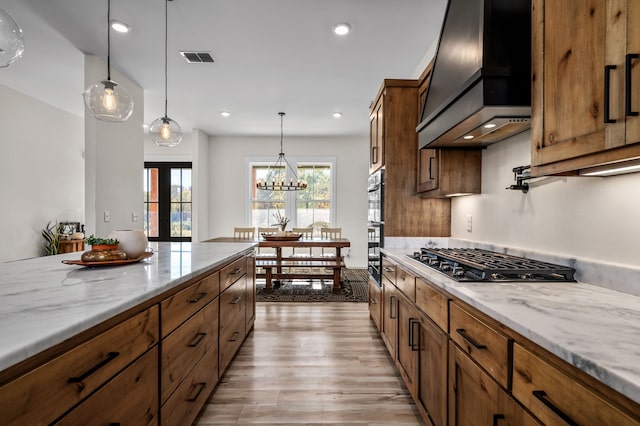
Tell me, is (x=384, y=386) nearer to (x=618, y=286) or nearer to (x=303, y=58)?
(x=618, y=286)

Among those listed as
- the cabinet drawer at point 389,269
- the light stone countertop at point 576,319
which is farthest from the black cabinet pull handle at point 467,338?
the cabinet drawer at point 389,269

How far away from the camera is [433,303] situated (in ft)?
5.04

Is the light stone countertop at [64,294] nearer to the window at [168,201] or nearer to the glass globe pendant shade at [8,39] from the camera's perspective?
the glass globe pendant shade at [8,39]

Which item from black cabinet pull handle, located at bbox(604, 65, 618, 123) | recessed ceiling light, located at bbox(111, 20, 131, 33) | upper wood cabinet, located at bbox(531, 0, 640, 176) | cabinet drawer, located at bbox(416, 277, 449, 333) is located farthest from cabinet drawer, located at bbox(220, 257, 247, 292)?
recessed ceiling light, located at bbox(111, 20, 131, 33)

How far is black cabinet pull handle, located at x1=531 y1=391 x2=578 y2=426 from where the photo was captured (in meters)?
0.70

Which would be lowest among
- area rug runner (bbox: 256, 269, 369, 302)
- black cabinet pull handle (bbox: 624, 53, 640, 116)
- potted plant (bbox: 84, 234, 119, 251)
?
area rug runner (bbox: 256, 269, 369, 302)

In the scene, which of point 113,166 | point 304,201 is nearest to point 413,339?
point 113,166

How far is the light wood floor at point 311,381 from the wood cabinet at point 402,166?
109cm

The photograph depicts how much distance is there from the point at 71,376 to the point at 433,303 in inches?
54.1

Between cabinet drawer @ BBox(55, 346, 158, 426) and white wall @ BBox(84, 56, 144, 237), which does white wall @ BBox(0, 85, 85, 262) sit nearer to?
white wall @ BBox(84, 56, 144, 237)

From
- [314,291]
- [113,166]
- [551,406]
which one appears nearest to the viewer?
[551,406]

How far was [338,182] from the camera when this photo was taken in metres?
6.89

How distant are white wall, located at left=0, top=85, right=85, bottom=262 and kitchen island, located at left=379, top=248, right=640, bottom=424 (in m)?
5.53

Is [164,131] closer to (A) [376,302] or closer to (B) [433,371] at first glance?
(A) [376,302]
